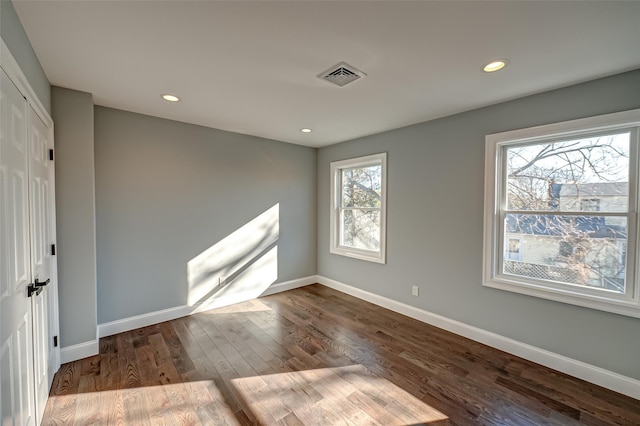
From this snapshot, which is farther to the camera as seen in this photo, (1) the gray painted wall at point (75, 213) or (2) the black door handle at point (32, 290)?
(1) the gray painted wall at point (75, 213)

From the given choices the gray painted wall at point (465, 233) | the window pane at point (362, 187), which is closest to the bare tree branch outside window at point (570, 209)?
the gray painted wall at point (465, 233)

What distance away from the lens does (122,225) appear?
9.83 feet

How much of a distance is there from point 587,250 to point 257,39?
3.10 m

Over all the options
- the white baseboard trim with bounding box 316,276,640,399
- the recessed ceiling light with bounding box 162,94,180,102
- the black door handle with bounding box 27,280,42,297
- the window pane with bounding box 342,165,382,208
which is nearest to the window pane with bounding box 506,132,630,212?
the white baseboard trim with bounding box 316,276,640,399

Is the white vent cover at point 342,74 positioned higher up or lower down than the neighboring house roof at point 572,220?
higher up

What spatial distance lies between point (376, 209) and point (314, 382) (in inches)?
97.4

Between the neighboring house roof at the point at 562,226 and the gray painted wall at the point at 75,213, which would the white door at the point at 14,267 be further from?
the neighboring house roof at the point at 562,226

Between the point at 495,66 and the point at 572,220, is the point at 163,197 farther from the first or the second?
the point at 572,220

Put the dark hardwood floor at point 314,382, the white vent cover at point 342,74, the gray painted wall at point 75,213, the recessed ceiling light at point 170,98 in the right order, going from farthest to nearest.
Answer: the recessed ceiling light at point 170,98, the gray painted wall at point 75,213, the white vent cover at point 342,74, the dark hardwood floor at point 314,382

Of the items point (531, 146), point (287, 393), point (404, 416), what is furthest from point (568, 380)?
point (287, 393)

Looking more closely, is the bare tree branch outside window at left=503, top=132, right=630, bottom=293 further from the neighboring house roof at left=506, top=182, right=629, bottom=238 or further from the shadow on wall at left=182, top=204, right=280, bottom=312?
the shadow on wall at left=182, top=204, right=280, bottom=312

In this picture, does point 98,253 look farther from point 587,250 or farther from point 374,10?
point 587,250

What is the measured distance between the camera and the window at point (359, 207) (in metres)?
A: 3.92

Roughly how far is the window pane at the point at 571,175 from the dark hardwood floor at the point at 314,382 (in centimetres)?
149
